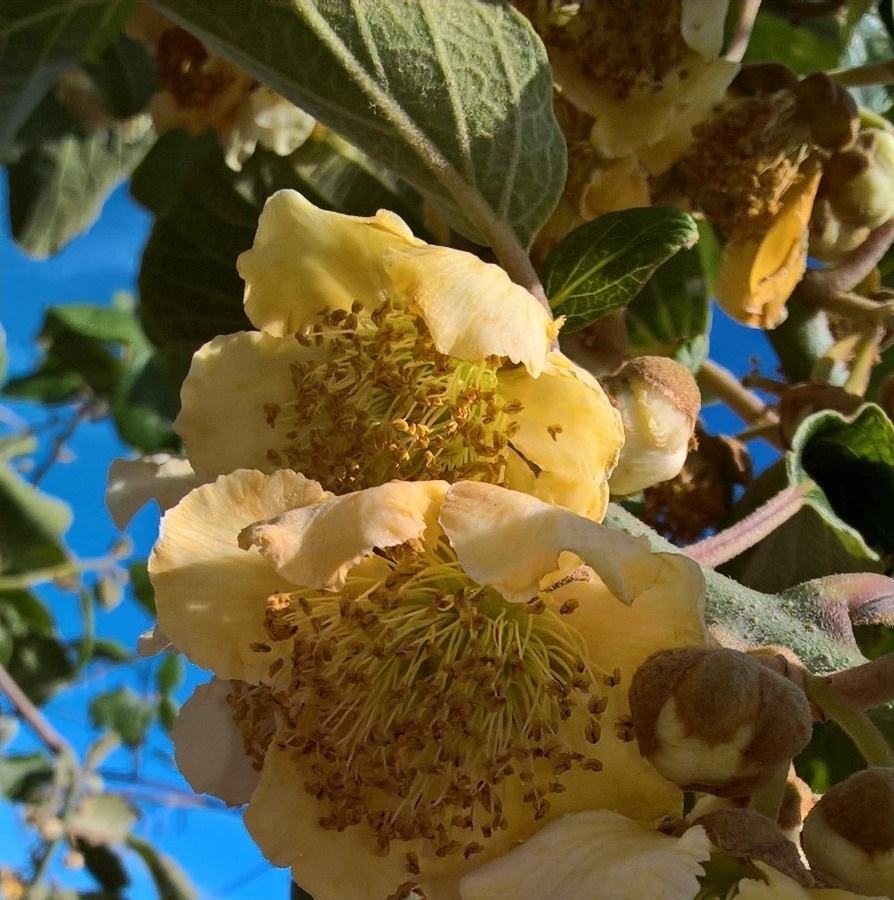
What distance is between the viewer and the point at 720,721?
0.43 m

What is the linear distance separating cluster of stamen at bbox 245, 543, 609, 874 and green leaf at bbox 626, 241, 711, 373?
1.45 ft

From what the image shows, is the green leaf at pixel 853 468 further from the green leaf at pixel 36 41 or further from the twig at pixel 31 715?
the twig at pixel 31 715

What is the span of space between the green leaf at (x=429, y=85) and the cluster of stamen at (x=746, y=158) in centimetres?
22

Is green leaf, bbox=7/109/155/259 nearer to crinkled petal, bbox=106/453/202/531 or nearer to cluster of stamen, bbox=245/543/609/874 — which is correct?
crinkled petal, bbox=106/453/202/531

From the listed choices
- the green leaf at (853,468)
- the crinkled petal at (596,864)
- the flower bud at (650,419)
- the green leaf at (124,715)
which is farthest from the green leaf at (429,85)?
the green leaf at (124,715)

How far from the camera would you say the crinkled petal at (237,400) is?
60 centimetres

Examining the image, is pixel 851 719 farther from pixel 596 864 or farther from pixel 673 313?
pixel 673 313

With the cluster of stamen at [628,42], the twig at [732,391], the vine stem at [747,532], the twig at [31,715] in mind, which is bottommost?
the twig at [31,715]

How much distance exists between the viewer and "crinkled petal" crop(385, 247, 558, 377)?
0.51 metres

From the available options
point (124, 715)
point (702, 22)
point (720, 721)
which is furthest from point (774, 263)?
point (124, 715)

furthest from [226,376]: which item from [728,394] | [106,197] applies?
[106,197]

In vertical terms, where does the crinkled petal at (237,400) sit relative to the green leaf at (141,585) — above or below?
above

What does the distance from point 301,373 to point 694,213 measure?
0.42 m

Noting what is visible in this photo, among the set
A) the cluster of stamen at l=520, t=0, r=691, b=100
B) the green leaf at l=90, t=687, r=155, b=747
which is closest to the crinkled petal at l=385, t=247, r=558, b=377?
the cluster of stamen at l=520, t=0, r=691, b=100
